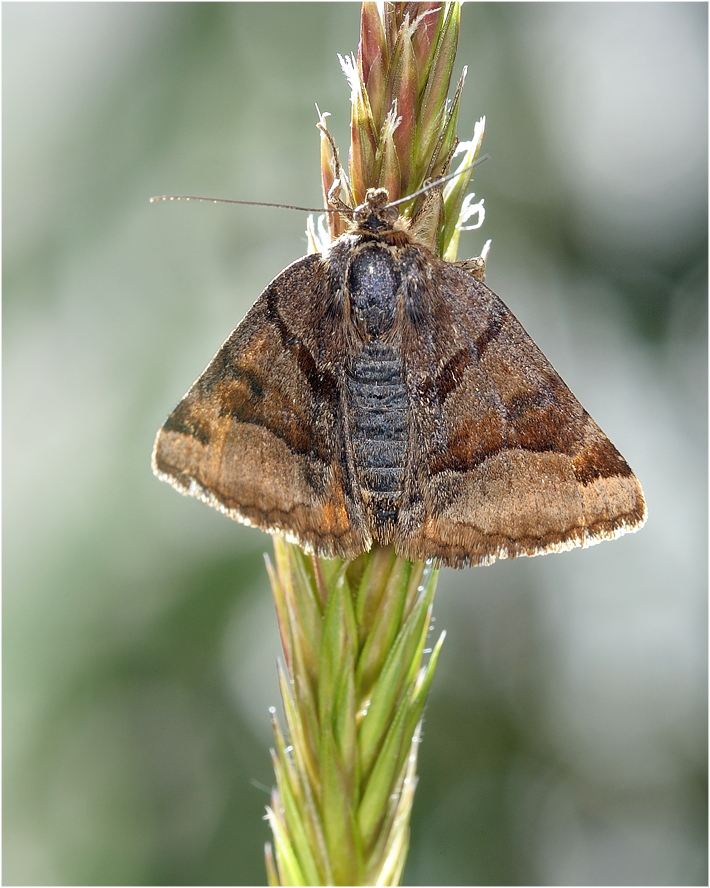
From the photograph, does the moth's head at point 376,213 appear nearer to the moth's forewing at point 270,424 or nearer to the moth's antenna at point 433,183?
the moth's antenna at point 433,183

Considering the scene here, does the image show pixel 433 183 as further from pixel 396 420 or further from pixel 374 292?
pixel 396 420

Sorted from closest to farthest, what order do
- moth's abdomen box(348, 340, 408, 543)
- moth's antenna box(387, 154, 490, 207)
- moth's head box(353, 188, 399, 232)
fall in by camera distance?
moth's antenna box(387, 154, 490, 207) → moth's head box(353, 188, 399, 232) → moth's abdomen box(348, 340, 408, 543)

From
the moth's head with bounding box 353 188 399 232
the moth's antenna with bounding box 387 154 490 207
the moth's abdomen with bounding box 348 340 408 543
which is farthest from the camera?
the moth's abdomen with bounding box 348 340 408 543

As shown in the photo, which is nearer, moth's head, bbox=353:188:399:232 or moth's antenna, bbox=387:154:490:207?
moth's antenna, bbox=387:154:490:207

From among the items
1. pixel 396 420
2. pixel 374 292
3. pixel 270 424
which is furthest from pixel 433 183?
pixel 270 424

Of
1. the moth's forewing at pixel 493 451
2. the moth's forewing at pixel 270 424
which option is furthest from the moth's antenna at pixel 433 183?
the moth's forewing at pixel 270 424

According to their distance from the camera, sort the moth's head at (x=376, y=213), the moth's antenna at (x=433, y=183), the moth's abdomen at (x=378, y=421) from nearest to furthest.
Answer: the moth's antenna at (x=433, y=183), the moth's head at (x=376, y=213), the moth's abdomen at (x=378, y=421)

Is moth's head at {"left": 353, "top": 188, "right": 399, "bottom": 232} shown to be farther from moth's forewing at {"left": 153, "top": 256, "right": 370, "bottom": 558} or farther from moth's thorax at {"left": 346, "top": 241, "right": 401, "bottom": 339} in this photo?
moth's forewing at {"left": 153, "top": 256, "right": 370, "bottom": 558}

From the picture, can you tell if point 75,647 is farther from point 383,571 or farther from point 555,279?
point 555,279

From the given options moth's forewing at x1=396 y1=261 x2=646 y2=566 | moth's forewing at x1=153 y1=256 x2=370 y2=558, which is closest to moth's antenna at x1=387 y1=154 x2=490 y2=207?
moth's forewing at x1=396 y1=261 x2=646 y2=566
